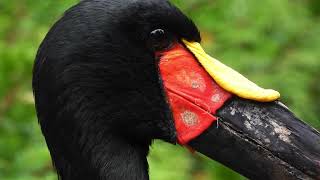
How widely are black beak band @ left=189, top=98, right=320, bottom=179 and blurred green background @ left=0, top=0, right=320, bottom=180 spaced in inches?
64.2

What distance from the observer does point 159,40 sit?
4383 mm

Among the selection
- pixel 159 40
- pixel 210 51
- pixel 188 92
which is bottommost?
pixel 210 51

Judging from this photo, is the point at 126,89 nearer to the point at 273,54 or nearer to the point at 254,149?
the point at 254,149

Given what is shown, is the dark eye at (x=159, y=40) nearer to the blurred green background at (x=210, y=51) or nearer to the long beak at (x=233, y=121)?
the long beak at (x=233, y=121)

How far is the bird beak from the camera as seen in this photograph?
4359 millimetres

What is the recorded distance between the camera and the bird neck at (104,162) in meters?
4.33

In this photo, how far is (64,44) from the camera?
4242 mm

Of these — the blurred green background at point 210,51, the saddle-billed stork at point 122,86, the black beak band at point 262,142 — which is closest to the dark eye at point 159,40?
the saddle-billed stork at point 122,86

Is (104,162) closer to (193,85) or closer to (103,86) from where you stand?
(103,86)

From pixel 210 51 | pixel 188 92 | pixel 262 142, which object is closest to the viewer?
pixel 262 142

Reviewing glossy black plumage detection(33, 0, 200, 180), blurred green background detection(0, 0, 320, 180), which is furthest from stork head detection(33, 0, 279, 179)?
blurred green background detection(0, 0, 320, 180)

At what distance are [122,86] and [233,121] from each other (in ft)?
1.69

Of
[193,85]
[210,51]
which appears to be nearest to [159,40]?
[193,85]

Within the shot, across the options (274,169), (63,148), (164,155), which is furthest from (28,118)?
(274,169)
